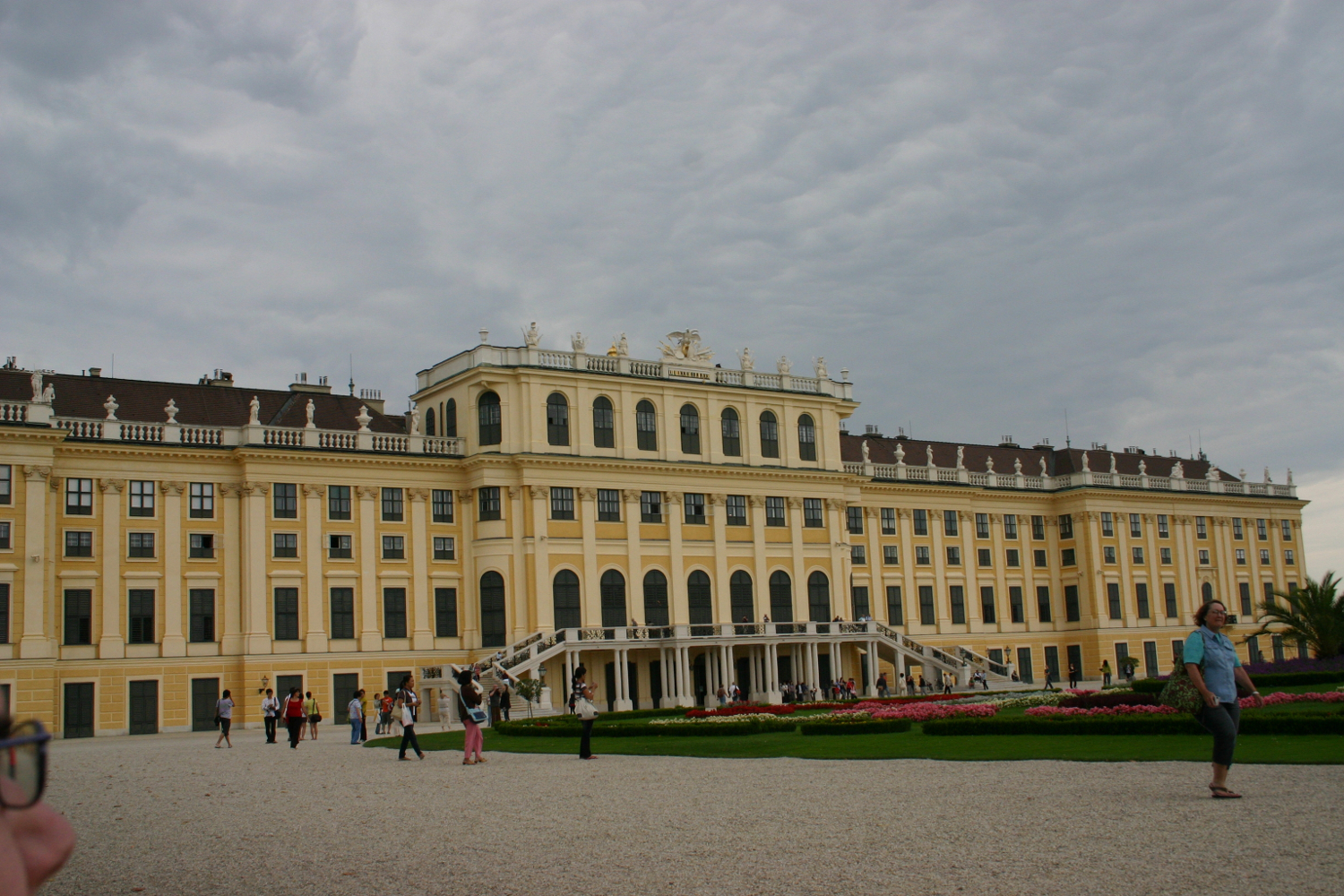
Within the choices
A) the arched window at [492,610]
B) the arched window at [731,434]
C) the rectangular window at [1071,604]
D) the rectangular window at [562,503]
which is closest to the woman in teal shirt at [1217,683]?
the arched window at [492,610]

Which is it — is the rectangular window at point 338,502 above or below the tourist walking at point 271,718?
above

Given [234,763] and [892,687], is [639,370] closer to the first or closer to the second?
[892,687]

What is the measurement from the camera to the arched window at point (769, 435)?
220 ft

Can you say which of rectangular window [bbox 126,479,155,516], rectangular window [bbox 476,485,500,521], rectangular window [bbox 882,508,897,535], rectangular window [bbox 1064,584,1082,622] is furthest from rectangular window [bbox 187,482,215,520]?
rectangular window [bbox 1064,584,1082,622]

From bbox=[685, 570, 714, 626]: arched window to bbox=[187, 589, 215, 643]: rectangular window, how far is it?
2229cm

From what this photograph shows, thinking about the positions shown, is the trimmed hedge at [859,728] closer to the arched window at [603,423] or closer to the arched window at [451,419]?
the arched window at [603,423]

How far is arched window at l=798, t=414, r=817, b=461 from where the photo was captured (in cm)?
6831

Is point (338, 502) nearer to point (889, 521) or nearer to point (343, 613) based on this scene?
point (343, 613)

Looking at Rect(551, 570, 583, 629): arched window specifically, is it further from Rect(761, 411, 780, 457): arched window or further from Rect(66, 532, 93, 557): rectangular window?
Rect(66, 532, 93, 557): rectangular window

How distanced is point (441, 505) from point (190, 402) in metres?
12.2

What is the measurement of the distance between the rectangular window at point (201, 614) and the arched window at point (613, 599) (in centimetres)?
1754

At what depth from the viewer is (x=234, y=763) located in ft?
95.1

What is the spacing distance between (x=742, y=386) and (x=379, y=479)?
19852 millimetres

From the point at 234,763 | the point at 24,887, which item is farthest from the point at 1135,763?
the point at 234,763
